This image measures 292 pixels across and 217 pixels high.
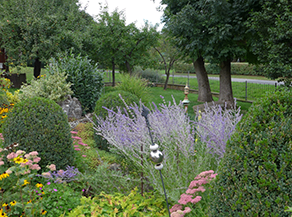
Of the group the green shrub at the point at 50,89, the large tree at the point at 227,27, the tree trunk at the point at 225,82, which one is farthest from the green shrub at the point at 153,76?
the green shrub at the point at 50,89

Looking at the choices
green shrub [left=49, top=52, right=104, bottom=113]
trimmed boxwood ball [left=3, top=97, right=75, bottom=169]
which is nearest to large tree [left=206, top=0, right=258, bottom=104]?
green shrub [left=49, top=52, right=104, bottom=113]

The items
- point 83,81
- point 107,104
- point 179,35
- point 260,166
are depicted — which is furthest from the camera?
point 179,35

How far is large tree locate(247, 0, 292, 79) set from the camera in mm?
6516

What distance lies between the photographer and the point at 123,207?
2395 millimetres

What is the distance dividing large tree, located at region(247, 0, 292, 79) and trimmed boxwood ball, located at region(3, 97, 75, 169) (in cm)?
600

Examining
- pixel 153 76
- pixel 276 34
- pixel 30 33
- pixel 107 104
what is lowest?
pixel 107 104

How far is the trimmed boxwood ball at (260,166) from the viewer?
130 cm

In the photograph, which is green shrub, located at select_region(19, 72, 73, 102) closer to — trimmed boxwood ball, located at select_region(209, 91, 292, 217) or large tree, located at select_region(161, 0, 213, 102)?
large tree, located at select_region(161, 0, 213, 102)

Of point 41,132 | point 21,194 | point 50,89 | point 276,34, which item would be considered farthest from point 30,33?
point 21,194

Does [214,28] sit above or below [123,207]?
above

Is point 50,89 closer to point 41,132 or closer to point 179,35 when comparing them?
point 41,132

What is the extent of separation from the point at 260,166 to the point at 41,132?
2728mm

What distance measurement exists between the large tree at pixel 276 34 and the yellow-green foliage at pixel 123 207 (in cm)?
570

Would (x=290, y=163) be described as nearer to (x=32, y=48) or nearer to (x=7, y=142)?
(x=7, y=142)
